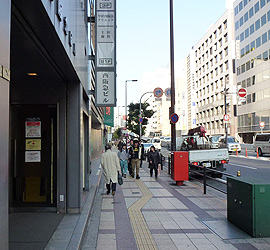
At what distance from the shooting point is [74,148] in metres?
7.06

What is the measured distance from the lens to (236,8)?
190 ft

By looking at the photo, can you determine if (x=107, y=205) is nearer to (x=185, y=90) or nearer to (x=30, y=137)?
(x=30, y=137)

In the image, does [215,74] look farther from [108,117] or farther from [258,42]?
[108,117]

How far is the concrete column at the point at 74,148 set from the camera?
700 cm

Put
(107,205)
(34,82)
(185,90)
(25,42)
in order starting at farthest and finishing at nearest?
(185,90)
(107,205)
(34,82)
(25,42)

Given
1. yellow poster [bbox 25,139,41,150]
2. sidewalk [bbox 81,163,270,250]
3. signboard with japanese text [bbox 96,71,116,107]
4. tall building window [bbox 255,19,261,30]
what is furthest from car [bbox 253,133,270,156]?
yellow poster [bbox 25,139,41,150]

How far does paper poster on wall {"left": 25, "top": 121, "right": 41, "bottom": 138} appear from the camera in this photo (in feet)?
23.5

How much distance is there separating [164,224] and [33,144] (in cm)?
333

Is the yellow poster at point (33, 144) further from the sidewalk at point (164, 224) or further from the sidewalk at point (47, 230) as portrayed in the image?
the sidewalk at point (164, 224)

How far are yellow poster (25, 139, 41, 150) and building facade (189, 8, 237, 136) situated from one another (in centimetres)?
5180

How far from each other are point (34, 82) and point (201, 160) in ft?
30.0

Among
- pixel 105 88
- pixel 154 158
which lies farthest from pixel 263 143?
pixel 105 88

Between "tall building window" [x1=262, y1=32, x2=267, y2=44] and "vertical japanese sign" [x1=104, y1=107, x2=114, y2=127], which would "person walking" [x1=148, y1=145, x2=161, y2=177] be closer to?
"vertical japanese sign" [x1=104, y1=107, x2=114, y2=127]

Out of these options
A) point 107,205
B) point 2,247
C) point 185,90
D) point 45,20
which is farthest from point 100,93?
point 185,90
